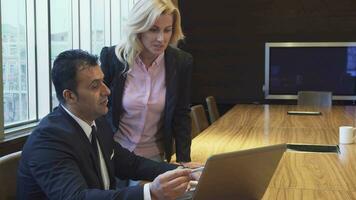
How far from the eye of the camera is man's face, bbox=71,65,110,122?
153cm

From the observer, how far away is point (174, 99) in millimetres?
2242

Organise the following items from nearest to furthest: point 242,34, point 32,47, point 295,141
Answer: point 295,141
point 32,47
point 242,34

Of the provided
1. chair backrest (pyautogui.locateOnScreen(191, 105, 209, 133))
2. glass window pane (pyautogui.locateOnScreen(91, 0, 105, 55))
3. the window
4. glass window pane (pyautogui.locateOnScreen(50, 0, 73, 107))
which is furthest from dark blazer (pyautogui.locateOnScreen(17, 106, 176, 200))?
glass window pane (pyautogui.locateOnScreen(91, 0, 105, 55))

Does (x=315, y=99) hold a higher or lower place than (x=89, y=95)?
lower

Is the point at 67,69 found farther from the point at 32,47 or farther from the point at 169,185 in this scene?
the point at 32,47

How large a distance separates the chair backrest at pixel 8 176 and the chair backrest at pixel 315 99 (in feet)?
14.9

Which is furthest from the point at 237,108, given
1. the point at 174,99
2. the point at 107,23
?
the point at 174,99

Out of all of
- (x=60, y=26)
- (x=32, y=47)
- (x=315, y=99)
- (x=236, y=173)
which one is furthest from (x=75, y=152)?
(x=315, y=99)

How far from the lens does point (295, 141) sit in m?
2.96

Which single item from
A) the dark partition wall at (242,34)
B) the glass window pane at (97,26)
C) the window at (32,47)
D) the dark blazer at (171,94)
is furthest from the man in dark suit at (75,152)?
the dark partition wall at (242,34)

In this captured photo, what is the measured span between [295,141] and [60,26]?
1988 millimetres

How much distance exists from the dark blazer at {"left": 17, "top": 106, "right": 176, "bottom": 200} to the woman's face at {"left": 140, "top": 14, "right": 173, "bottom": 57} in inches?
25.3

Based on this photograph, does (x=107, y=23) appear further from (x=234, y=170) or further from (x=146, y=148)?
(x=234, y=170)

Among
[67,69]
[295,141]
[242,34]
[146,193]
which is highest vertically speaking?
[242,34]
